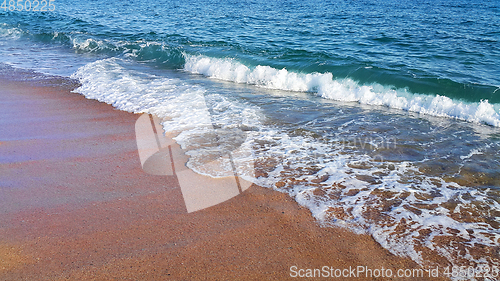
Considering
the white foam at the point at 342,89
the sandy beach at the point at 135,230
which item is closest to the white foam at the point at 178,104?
the sandy beach at the point at 135,230

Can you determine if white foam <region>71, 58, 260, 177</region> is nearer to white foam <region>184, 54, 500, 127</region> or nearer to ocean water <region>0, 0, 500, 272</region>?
ocean water <region>0, 0, 500, 272</region>

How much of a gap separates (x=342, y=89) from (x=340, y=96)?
263 millimetres

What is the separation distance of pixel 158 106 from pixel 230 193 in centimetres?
385

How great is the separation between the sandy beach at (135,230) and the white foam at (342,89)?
5355 mm

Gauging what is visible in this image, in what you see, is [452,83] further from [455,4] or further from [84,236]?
[455,4]

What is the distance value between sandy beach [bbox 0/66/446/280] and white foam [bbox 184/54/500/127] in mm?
5355

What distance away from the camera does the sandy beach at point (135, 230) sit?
3.06m

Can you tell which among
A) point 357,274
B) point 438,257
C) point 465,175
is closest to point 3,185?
point 357,274

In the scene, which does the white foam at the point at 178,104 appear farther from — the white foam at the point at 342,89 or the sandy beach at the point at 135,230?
the white foam at the point at 342,89

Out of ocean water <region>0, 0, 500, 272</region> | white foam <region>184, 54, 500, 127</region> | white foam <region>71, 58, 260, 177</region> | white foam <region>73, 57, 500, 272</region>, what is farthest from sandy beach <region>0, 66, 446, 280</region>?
white foam <region>184, 54, 500, 127</region>

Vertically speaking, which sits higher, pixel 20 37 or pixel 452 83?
pixel 452 83

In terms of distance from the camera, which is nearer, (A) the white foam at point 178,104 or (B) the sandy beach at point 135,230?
(B) the sandy beach at point 135,230

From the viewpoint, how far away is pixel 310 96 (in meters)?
8.98

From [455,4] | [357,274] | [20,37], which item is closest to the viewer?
[357,274]
